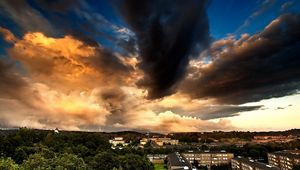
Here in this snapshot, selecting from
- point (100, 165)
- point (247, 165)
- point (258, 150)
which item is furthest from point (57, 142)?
point (258, 150)

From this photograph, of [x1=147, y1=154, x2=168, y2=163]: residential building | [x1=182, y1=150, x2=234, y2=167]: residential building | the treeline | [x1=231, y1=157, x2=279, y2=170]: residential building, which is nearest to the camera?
the treeline

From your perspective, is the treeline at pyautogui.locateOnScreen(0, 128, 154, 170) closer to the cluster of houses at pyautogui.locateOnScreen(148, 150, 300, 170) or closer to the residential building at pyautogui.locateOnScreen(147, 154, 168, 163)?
the cluster of houses at pyautogui.locateOnScreen(148, 150, 300, 170)

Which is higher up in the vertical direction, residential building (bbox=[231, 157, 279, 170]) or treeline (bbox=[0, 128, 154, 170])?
treeline (bbox=[0, 128, 154, 170])

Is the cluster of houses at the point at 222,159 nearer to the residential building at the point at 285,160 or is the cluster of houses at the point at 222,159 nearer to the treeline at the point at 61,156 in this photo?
the residential building at the point at 285,160

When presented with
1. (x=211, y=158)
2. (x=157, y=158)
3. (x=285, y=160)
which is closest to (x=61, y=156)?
(x=285, y=160)

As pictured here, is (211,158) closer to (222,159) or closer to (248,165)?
(222,159)

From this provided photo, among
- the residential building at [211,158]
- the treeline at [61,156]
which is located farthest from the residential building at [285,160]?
the treeline at [61,156]

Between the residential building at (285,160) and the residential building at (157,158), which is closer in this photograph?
the residential building at (285,160)

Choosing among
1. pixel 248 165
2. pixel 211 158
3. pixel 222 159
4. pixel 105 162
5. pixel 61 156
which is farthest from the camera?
pixel 211 158

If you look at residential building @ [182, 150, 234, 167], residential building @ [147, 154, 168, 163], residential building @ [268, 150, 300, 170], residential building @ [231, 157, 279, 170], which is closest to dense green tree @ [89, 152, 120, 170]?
residential building @ [231, 157, 279, 170]
